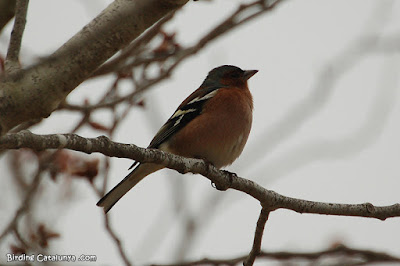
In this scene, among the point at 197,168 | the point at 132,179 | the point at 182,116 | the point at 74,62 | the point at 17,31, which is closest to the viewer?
the point at 74,62

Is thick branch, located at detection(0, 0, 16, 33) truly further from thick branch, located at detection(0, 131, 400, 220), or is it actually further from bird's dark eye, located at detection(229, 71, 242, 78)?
bird's dark eye, located at detection(229, 71, 242, 78)

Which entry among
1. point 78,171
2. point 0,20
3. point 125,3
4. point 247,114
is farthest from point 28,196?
point 247,114

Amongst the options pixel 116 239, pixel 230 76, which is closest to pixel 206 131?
pixel 230 76

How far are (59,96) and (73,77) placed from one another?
5.2 inches

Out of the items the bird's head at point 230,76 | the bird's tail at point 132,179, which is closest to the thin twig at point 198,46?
the bird's tail at point 132,179

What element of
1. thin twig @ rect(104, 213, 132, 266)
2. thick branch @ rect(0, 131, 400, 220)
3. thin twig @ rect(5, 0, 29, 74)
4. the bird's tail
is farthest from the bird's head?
thin twig @ rect(5, 0, 29, 74)

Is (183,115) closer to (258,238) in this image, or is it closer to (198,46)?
(198,46)

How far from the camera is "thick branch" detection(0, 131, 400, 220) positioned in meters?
2.81

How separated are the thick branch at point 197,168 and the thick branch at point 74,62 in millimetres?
170

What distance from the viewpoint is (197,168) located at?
428 cm

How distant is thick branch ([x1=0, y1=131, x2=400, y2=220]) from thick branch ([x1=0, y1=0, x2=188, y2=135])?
6.7 inches

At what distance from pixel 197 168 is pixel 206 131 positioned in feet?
5.58

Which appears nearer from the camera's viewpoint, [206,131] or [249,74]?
[206,131]

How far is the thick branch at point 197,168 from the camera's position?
2.81 m
